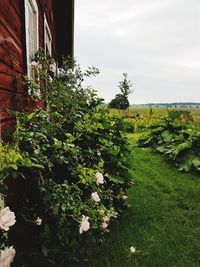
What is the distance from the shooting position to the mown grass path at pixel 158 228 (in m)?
3.01

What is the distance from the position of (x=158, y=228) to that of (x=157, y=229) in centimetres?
3

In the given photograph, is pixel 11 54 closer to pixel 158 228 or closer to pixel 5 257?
pixel 5 257

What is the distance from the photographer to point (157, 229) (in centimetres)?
370

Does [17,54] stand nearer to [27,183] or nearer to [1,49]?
[1,49]

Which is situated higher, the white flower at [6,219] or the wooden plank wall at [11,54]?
the wooden plank wall at [11,54]

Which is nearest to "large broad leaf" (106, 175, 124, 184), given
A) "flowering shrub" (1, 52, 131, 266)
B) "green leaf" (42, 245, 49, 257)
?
"flowering shrub" (1, 52, 131, 266)

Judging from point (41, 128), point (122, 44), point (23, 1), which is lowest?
point (41, 128)

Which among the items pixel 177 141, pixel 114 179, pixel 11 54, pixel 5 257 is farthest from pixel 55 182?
pixel 177 141

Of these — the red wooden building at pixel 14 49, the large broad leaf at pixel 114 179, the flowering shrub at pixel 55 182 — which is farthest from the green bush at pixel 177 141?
the red wooden building at pixel 14 49

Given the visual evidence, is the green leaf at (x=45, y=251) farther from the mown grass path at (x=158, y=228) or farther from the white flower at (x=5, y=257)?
the mown grass path at (x=158, y=228)

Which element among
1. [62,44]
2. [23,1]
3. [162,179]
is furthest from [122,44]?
[23,1]

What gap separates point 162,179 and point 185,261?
3.14 m

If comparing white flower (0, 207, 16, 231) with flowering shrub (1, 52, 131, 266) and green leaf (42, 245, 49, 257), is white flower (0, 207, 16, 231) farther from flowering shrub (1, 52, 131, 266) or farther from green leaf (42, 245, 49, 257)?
green leaf (42, 245, 49, 257)

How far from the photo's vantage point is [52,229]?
2.35 metres
